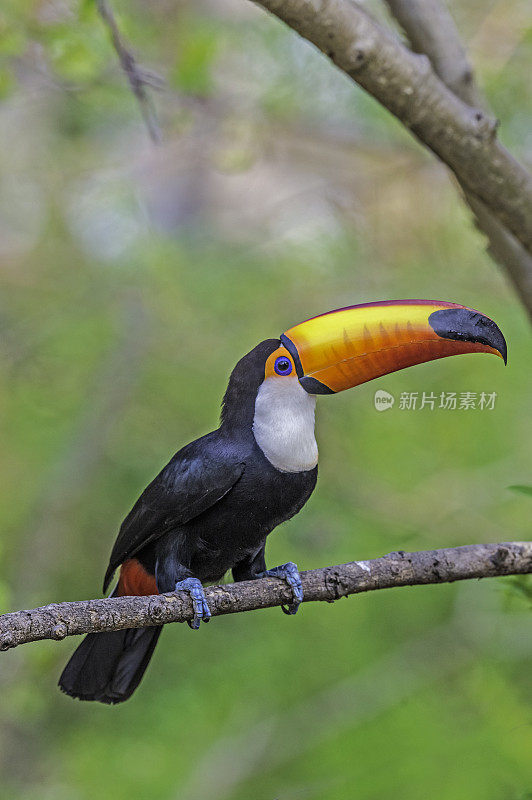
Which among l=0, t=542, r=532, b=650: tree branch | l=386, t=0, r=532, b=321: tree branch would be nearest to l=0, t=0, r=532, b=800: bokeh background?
l=386, t=0, r=532, b=321: tree branch

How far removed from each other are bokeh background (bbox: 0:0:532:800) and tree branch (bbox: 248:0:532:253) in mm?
1674

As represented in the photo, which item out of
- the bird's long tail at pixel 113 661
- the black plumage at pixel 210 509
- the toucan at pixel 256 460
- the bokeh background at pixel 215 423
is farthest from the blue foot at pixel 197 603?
the bokeh background at pixel 215 423

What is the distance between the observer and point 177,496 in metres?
1.84

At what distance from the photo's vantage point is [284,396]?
1.78 metres

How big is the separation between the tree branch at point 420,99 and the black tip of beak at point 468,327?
0.75 metres

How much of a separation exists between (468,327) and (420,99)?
0.79 metres

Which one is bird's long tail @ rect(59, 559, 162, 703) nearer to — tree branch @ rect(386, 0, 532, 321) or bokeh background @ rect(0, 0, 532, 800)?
tree branch @ rect(386, 0, 532, 321)

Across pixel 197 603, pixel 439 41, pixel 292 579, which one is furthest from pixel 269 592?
pixel 439 41

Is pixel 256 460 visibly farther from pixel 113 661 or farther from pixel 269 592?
pixel 113 661

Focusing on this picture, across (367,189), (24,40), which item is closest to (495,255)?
(24,40)

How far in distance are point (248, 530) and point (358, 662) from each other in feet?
9.23

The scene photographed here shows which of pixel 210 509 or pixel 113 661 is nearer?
pixel 210 509

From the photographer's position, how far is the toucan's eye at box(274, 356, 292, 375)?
5.81 feet

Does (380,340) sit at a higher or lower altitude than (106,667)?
higher
